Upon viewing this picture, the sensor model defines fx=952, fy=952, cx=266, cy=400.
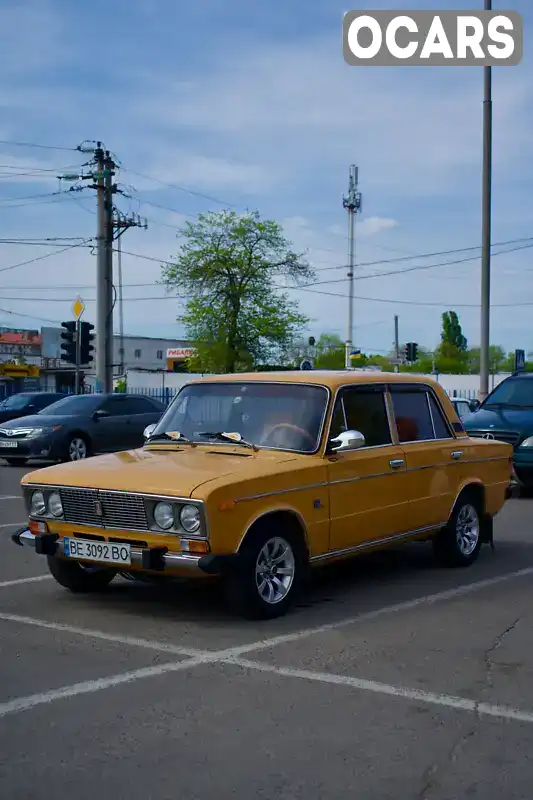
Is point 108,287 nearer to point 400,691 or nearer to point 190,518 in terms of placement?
point 190,518

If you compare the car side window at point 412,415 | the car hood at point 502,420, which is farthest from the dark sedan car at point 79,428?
the car side window at point 412,415

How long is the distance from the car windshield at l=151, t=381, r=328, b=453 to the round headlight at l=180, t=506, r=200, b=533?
1179 millimetres

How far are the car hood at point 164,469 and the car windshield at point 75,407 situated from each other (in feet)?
43.5

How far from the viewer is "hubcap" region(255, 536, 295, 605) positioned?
647 centimetres

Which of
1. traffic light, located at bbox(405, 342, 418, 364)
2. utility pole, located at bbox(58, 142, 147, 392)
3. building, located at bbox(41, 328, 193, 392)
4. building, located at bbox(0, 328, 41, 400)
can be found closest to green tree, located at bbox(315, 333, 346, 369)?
building, located at bbox(41, 328, 193, 392)

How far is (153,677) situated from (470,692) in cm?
170

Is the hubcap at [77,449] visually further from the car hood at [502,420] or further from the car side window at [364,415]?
the car side window at [364,415]

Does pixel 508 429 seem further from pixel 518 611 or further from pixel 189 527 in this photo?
pixel 189 527

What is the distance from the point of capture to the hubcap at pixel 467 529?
873cm

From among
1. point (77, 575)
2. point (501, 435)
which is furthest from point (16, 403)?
point (77, 575)

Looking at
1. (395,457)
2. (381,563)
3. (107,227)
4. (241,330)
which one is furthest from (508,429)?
(241,330)

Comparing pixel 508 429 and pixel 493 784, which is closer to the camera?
pixel 493 784

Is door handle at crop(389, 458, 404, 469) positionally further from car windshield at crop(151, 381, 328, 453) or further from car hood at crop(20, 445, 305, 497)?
car hood at crop(20, 445, 305, 497)

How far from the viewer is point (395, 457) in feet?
25.8
